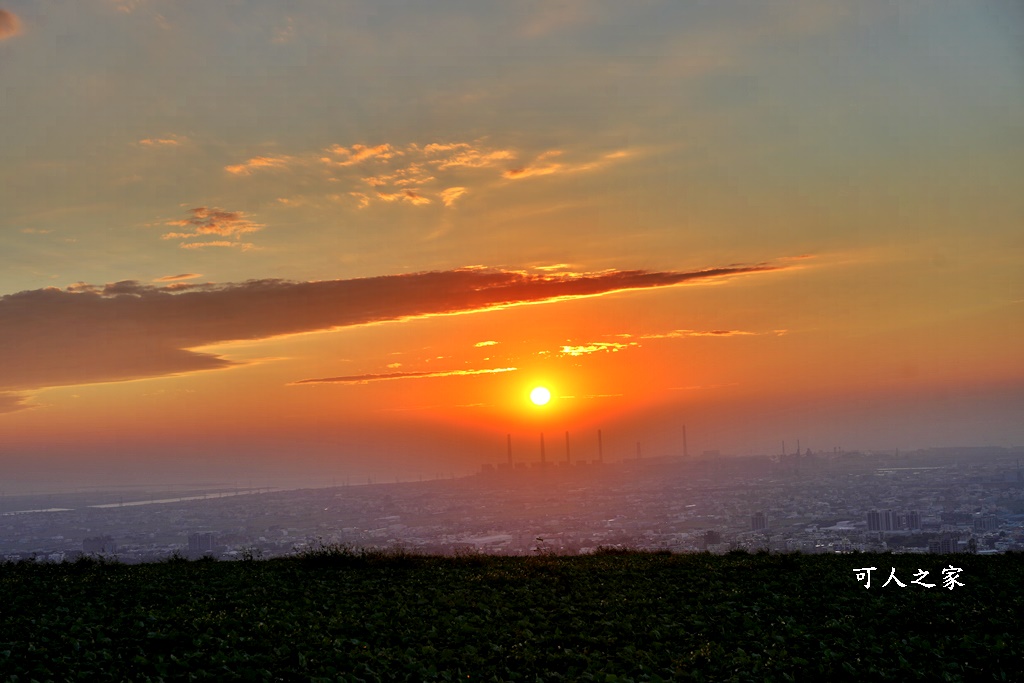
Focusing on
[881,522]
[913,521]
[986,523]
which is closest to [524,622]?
[986,523]

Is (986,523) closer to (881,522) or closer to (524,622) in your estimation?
(881,522)

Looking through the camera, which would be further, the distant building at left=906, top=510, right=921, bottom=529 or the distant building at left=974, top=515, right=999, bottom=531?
the distant building at left=906, top=510, right=921, bottom=529

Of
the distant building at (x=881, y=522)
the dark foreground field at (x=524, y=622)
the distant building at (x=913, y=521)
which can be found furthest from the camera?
the distant building at (x=913, y=521)

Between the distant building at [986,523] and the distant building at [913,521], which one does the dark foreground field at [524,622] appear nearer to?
the distant building at [986,523]

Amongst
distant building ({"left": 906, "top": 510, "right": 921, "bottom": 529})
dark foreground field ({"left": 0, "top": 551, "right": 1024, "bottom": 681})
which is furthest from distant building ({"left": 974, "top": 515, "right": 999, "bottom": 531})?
dark foreground field ({"left": 0, "top": 551, "right": 1024, "bottom": 681})

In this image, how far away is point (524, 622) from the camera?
17859 mm

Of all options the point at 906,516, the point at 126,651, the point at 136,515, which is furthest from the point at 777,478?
the point at 126,651

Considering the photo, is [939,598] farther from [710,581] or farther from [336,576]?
[336,576]

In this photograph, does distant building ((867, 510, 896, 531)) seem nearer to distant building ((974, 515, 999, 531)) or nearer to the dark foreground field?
distant building ((974, 515, 999, 531))

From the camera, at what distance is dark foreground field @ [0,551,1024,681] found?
14.5m

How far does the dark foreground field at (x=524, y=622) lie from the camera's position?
14492 millimetres

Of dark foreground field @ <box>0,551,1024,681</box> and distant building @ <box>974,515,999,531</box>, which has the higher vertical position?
dark foreground field @ <box>0,551,1024,681</box>

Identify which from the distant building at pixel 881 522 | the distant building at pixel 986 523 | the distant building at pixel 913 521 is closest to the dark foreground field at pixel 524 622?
the distant building at pixel 986 523

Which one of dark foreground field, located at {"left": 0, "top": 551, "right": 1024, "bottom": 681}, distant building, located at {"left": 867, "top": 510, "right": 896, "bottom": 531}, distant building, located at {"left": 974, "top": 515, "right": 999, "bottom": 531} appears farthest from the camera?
distant building, located at {"left": 867, "top": 510, "right": 896, "bottom": 531}
